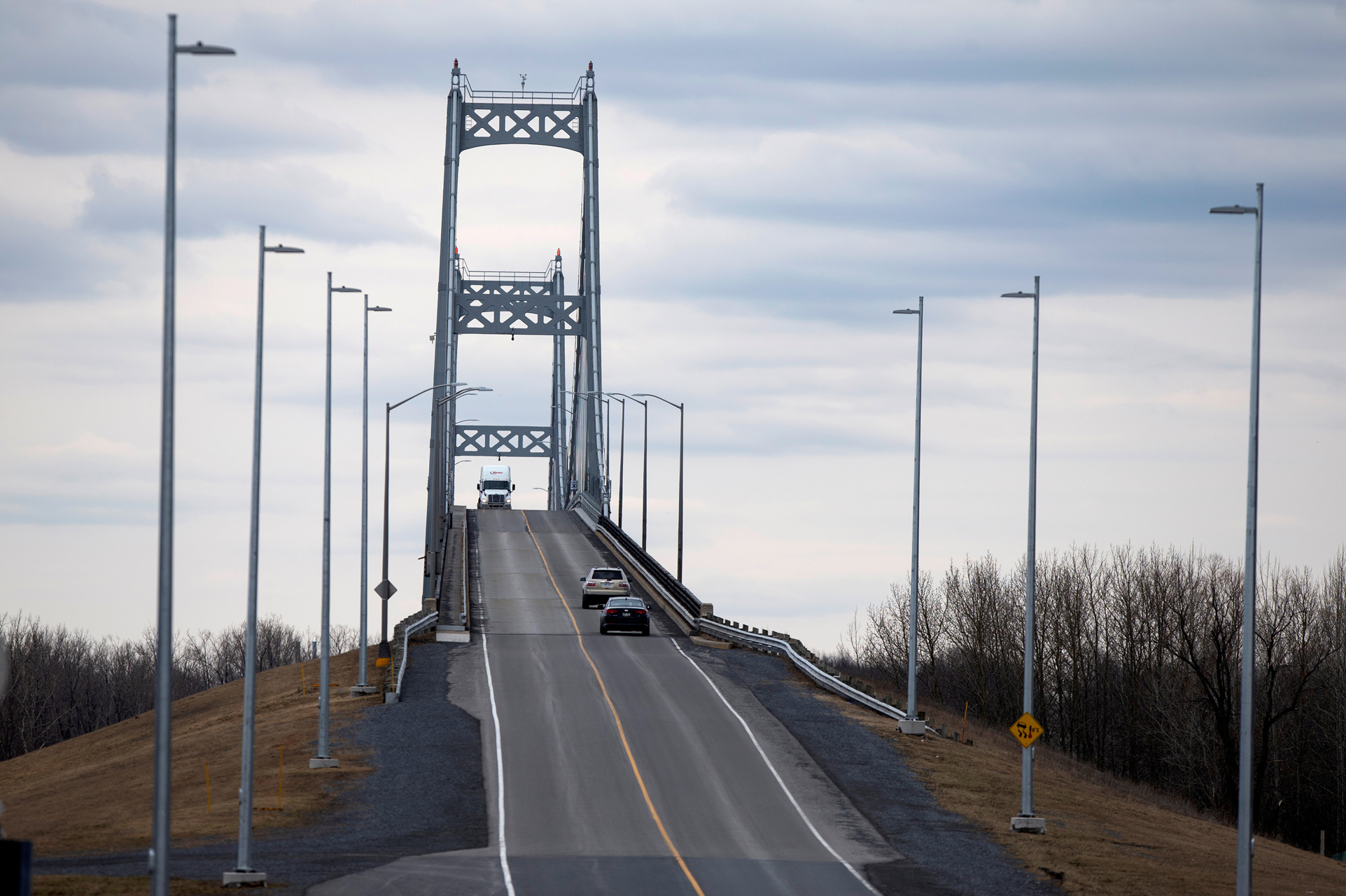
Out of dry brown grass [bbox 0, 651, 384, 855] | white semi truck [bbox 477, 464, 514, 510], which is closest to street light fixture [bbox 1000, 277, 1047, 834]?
dry brown grass [bbox 0, 651, 384, 855]

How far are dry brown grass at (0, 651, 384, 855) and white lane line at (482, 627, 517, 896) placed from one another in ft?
9.92

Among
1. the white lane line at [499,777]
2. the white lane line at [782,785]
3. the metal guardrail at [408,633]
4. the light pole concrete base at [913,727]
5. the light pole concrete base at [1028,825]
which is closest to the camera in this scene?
the white lane line at [499,777]

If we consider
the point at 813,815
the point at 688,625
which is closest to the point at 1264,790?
the point at 688,625

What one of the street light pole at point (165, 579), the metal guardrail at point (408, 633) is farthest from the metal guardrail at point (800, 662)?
the street light pole at point (165, 579)

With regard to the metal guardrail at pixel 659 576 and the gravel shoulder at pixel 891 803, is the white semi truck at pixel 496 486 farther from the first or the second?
the gravel shoulder at pixel 891 803

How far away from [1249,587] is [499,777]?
16.8m

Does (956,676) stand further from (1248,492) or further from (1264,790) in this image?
(1248,492)

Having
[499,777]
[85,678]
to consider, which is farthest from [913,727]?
[85,678]

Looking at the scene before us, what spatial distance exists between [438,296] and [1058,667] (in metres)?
39.9

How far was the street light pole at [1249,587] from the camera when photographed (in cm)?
2072

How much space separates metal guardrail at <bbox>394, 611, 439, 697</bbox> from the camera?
43.6m

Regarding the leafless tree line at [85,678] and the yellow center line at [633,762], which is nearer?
the yellow center line at [633,762]

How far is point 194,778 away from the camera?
35.3 m

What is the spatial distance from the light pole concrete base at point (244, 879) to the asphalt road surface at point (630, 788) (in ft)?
3.62
